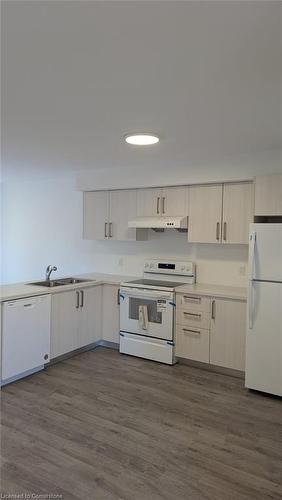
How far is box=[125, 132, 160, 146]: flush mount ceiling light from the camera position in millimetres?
3278

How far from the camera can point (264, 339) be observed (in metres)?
3.31

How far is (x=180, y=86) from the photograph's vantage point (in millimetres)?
2219

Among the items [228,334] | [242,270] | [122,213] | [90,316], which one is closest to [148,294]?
[90,316]

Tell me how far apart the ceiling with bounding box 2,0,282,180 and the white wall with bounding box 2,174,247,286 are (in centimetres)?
140

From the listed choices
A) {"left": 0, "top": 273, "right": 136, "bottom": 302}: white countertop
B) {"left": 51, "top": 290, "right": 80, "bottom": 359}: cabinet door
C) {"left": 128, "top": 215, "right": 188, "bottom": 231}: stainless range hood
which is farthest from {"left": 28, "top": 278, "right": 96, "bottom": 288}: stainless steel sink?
{"left": 128, "top": 215, "right": 188, "bottom": 231}: stainless range hood

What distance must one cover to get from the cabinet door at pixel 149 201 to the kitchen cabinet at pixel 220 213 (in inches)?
18.0

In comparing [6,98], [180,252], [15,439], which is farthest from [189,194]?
[15,439]

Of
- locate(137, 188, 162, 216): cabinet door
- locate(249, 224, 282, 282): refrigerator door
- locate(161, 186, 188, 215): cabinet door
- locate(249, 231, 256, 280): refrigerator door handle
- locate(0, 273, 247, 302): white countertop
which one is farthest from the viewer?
locate(137, 188, 162, 216): cabinet door

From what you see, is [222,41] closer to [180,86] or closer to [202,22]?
[202,22]

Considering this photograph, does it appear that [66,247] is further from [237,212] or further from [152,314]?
[237,212]

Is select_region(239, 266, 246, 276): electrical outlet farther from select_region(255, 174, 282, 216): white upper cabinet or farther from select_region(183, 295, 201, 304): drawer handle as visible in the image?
select_region(255, 174, 282, 216): white upper cabinet

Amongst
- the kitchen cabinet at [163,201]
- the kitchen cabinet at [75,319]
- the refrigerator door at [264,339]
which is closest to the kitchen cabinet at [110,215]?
the kitchen cabinet at [163,201]

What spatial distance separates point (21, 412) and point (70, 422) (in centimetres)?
47

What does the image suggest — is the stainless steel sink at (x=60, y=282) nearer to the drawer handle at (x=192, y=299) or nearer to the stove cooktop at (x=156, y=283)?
the stove cooktop at (x=156, y=283)
